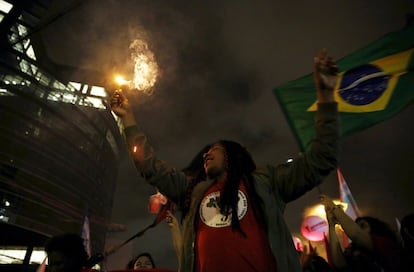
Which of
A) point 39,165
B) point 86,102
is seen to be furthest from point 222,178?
point 86,102

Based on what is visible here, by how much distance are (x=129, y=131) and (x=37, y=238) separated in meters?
34.8

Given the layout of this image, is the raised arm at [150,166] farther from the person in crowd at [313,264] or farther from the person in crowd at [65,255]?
the person in crowd at [313,264]

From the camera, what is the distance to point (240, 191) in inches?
81.7

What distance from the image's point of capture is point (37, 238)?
30.9m

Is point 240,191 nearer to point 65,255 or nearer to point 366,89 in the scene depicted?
point 65,255

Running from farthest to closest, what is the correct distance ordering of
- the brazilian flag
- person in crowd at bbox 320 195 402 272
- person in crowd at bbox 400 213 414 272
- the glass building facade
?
the glass building facade < the brazilian flag < person in crowd at bbox 320 195 402 272 < person in crowd at bbox 400 213 414 272

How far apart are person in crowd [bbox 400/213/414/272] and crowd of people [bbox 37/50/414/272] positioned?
185 cm

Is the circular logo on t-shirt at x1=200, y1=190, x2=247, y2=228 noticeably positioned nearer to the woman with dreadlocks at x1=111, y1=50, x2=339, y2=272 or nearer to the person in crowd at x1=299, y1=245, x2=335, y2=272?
the woman with dreadlocks at x1=111, y1=50, x2=339, y2=272

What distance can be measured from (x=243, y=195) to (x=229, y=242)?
372mm

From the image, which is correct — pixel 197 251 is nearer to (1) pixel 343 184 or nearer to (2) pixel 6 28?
(1) pixel 343 184

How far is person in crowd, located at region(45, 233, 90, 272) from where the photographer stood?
3113 mm

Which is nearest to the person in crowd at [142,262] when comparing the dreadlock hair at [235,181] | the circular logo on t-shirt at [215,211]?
the dreadlock hair at [235,181]

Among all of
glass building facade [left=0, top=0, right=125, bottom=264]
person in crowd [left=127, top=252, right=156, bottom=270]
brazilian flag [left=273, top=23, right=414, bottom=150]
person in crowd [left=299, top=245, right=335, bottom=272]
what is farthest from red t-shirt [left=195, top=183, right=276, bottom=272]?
glass building facade [left=0, top=0, right=125, bottom=264]

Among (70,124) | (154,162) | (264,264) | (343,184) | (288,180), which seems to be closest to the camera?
(264,264)
